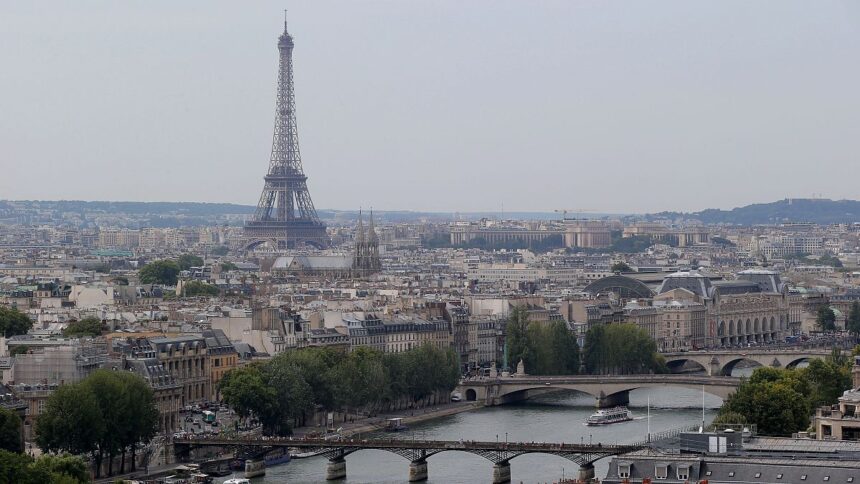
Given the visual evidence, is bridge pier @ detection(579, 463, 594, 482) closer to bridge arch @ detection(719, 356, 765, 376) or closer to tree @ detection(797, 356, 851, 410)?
tree @ detection(797, 356, 851, 410)

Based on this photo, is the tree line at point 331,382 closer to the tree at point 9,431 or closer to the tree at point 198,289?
the tree at point 9,431

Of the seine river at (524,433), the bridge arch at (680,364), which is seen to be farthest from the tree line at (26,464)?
the bridge arch at (680,364)

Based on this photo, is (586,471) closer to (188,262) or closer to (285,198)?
(188,262)

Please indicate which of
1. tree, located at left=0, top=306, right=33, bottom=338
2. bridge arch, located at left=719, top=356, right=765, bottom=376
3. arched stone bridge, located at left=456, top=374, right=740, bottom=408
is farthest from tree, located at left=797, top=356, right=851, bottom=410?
tree, located at left=0, top=306, right=33, bottom=338

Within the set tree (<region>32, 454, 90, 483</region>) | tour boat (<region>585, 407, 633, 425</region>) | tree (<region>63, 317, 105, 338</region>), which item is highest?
tree (<region>63, 317, 105, 338</region>)

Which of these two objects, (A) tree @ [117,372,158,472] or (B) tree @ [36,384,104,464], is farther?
(A) tree @ [117,372,158,472]

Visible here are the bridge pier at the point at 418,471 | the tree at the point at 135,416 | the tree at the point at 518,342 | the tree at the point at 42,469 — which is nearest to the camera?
the tree at the point at 42,469
